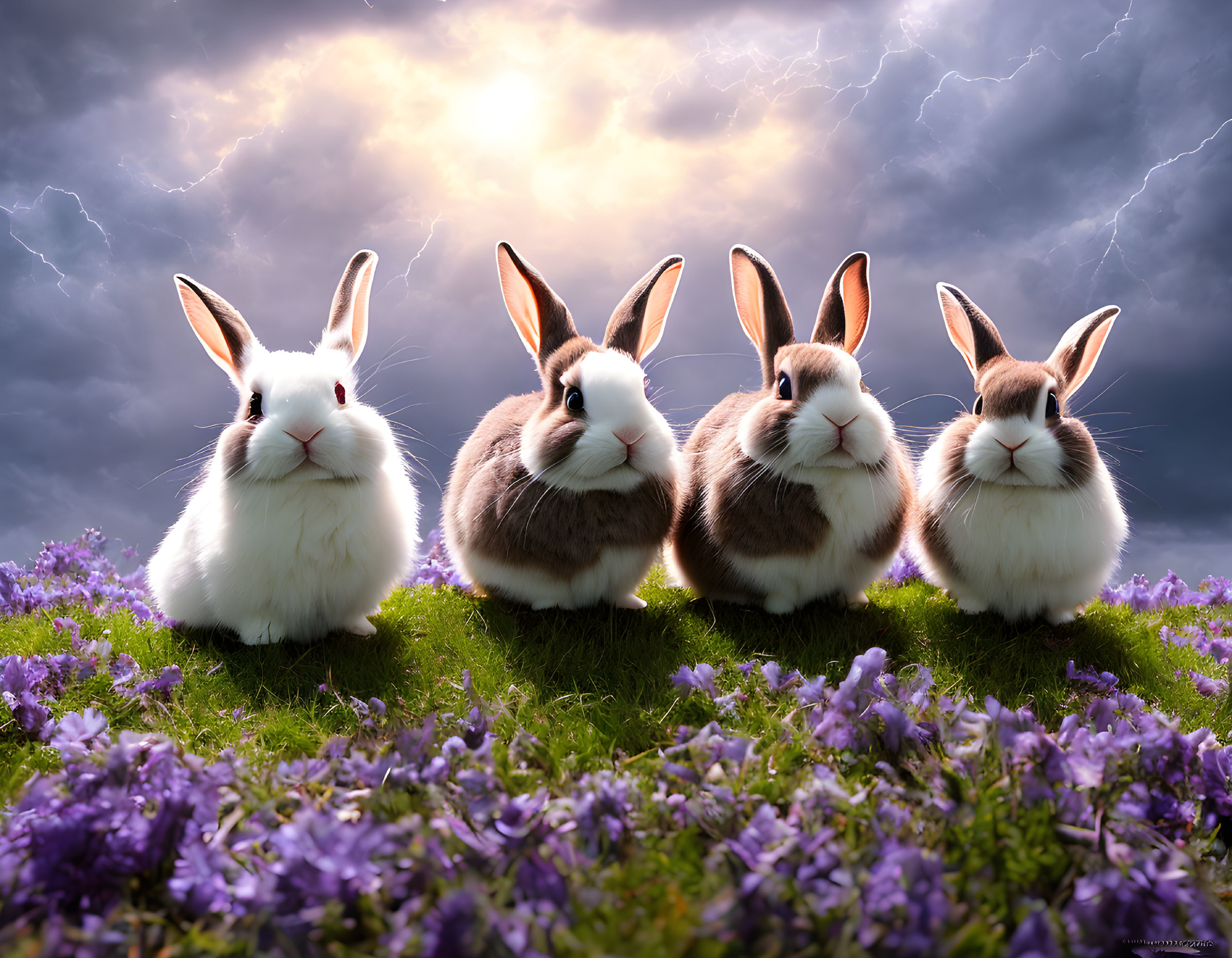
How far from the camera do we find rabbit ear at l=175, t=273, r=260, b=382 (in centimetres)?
538

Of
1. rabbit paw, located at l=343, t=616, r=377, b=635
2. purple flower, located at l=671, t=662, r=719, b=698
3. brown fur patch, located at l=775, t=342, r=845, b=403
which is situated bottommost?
rabbit paw, located at l=343, t=616, r=377, b=635

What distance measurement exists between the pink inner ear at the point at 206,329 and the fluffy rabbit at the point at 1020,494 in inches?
219

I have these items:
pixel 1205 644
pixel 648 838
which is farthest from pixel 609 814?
pixel 1205 644

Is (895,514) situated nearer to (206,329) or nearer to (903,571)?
(903,571)

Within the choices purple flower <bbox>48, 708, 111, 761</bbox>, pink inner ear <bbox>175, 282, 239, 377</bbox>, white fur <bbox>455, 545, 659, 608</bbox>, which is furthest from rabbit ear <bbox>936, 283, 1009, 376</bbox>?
purple flower <bbox>48, 708, 111, 761</bbox>

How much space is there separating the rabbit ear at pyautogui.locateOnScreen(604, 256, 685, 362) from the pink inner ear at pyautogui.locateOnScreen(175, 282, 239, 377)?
9.51 feet

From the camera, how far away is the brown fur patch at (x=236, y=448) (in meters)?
5.04

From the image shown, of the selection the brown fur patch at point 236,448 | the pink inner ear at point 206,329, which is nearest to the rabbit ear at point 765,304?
the brown fur patch at point 236,448

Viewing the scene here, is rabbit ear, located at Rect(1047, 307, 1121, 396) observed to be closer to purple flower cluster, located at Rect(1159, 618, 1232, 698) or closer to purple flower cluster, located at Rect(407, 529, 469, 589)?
purple flower cluster, located at Rect(1159, 618, 1232, 698)

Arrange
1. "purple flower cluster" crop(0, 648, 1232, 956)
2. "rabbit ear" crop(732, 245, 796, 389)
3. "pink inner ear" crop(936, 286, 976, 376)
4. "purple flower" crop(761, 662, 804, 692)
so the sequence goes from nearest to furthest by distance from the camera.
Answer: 1. "purple flower cluster" crop(0, 648, 1232, 956)
2. "purple flower" crop(761, 662, 804, 692)
3. "rabbit ear" crop(732, 245, 796, 389)
4. "pink inner ear" crop(936, 286, 976, 376)

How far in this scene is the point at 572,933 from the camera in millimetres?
1907

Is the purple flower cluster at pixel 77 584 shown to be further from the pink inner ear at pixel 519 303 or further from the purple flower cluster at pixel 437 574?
the pink inner ear at pixel 519 303

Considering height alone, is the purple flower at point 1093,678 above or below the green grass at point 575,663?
above

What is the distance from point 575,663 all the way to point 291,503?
2245 mm
